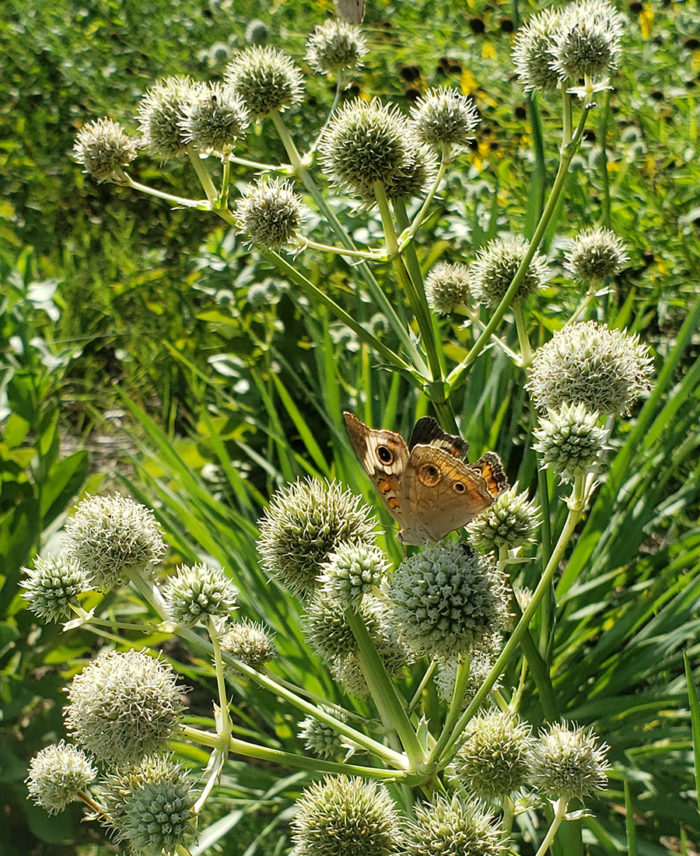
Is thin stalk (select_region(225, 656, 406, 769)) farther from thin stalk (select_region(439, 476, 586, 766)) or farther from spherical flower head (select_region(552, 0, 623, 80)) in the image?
spherical flower head (select_region(552, 0, 623, 80))

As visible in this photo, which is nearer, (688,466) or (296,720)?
(296,720)

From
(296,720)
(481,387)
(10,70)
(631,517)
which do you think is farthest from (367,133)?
(10,70)

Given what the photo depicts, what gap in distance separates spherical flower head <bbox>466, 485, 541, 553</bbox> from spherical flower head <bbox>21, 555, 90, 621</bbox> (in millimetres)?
611

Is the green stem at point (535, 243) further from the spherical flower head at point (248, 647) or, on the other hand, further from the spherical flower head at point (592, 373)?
Result: the spherical flower head at point (248, 647)

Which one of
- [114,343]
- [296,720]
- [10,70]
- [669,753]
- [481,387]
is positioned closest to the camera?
[669,753]

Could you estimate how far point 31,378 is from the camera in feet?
8.96

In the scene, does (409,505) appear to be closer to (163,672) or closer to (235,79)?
(163,672)

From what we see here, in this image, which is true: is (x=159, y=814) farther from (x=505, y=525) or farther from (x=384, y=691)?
(x=505, y=525)

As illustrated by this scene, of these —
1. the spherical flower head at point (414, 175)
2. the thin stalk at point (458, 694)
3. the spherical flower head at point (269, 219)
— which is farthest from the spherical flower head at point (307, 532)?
the spherical flower head at point (414, 175)

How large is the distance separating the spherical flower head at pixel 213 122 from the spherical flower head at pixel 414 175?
333 millimetres

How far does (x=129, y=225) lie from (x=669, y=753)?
133 inches

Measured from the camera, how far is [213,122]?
1640 mm

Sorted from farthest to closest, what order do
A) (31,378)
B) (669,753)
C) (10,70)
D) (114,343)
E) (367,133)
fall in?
(10,70) → (114,343) → (31,378) → (669,753) → (367,133)

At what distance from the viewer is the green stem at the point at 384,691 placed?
3.85 feet
